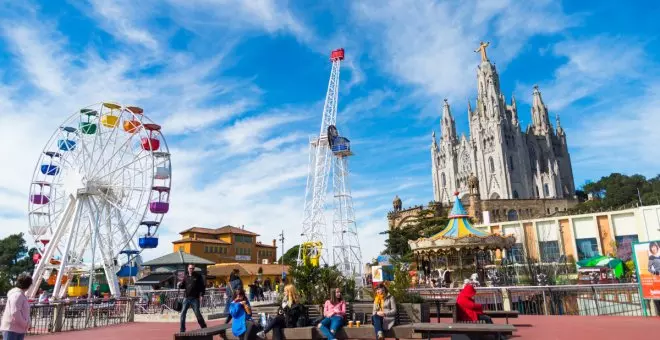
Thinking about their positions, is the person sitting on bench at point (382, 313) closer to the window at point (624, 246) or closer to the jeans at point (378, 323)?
the jeans at point (378, 323)

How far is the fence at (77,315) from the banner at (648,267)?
15.1m

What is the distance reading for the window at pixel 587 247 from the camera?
1545 inches

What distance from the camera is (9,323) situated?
19.7ft

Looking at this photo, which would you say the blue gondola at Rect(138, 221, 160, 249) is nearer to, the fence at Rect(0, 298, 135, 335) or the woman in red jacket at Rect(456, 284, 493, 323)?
the fence at Rect(0, 298, 135, 335)

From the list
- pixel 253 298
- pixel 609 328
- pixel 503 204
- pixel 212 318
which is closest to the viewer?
pixel 609 328

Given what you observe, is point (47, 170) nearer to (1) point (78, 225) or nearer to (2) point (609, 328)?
(1) point (78, 225)

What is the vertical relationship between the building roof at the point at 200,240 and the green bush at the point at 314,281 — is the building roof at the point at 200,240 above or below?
above

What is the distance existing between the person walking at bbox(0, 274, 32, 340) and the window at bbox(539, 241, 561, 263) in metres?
41.6

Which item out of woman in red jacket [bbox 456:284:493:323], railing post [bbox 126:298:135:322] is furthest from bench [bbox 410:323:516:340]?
railing post [bbox 126:298:135:322]

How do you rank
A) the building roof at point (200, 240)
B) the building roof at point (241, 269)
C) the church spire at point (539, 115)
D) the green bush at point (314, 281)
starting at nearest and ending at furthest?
the green bush at point (314, 281)
the building roof at point (241, 269)
the building roof at point (200, 240)
the church spire at point (539, 115)

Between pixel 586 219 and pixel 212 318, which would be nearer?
pixel 212 318

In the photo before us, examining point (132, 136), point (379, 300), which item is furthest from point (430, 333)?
Answer: point (132, 136)

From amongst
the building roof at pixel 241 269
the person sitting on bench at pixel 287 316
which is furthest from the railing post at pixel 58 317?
the building roof at pixel 241 269

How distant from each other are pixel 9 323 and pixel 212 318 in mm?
9800
